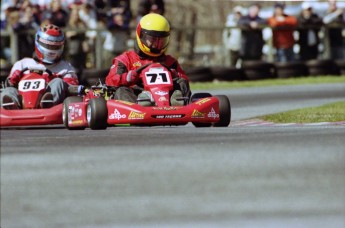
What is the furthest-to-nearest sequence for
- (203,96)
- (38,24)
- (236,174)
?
1. (38,24)
2. (203,96)
3. (236,174)

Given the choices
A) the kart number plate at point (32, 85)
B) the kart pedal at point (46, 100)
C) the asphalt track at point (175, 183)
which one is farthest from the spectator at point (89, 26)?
the asphalt track at point (175, 183)

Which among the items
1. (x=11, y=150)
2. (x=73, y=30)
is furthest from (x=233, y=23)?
(x=11, y=150)

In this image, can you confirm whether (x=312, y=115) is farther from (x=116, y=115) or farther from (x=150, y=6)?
(x=150, y=6)

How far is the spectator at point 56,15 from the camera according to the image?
706 inches

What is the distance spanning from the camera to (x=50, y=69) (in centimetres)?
1187

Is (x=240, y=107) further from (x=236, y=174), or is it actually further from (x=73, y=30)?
(x=236, y=174)

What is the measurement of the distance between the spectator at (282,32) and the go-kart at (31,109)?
9.48 metres

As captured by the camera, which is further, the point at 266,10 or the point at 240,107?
the point at 266,10

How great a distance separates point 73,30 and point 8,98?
7.33 meters

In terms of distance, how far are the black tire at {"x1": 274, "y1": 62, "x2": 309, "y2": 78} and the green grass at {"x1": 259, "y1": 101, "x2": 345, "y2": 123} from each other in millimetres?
6213

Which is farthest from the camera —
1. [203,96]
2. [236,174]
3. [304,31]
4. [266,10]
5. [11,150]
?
[266,10]

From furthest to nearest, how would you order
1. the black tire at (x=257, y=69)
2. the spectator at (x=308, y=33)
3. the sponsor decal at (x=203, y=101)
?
the spectator at (x=308, y=33)
the black tire at (x=257, y=69)
the sponsor decal at (x=203, y=101)

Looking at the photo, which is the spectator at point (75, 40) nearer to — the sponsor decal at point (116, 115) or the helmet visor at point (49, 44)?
the helmet visor at point (49, 44)

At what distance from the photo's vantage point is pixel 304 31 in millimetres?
20656
